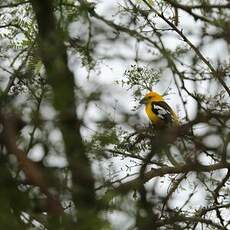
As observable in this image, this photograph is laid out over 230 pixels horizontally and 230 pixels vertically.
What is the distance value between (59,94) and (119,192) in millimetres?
269

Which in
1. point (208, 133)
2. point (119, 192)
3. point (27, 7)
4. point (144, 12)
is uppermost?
point (144, 12)

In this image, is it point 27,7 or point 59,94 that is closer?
point 59,94

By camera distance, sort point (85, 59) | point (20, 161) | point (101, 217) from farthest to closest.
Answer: point (85, 59), point (101, 217), point (20, 161)

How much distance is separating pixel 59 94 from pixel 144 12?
1.67 metres

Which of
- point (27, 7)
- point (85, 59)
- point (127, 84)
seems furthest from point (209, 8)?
point (127, 84)

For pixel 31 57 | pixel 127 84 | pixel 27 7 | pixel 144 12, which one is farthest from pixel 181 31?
pixel 31 57

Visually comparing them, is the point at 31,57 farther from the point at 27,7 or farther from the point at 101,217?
the point at 101,217

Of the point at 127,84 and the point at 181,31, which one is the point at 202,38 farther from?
the point at 127,84

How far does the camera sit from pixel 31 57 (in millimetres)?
2014

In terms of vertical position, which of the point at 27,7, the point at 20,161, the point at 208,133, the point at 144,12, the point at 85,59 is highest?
the point at 144,12

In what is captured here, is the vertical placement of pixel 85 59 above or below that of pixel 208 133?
above

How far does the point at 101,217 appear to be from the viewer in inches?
44.4

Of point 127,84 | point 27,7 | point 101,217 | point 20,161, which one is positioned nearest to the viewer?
point 20,161

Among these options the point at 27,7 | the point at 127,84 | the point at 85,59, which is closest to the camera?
the point at 85,59
